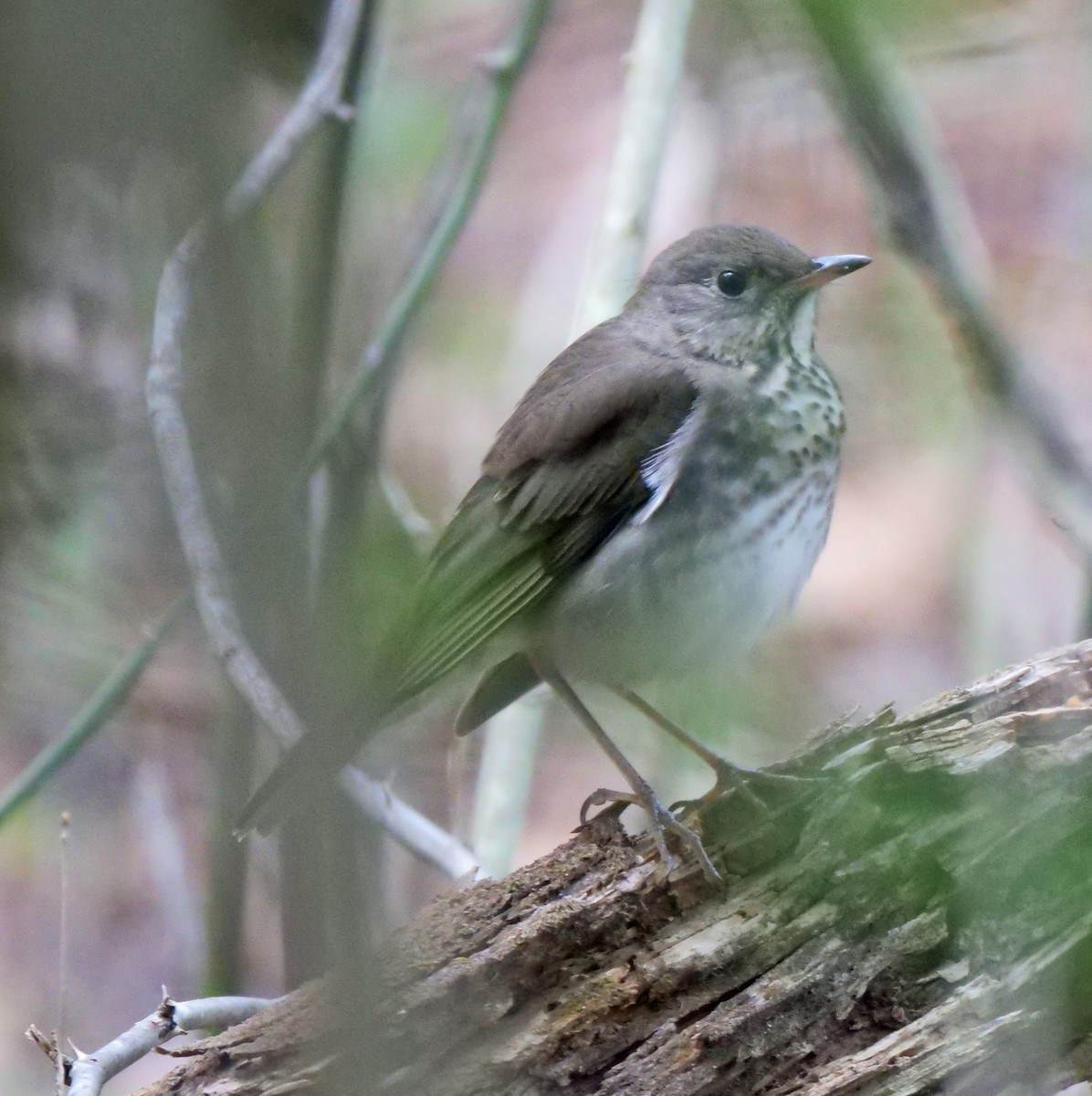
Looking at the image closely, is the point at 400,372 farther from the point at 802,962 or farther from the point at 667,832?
the point at 802,962

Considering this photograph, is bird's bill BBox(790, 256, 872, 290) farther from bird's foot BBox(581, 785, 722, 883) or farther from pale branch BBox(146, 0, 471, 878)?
bird's foot BBox(581, 785, 722, 883)

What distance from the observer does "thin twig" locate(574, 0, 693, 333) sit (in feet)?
11.3

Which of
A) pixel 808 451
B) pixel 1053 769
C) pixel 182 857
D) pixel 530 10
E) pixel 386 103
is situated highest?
pixel 386 103

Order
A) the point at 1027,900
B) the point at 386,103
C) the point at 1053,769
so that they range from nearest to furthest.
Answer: the point at 1027,900
the point at 1053,769
the point at 386,103

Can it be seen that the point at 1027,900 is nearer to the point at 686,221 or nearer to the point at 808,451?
the point at 808,451

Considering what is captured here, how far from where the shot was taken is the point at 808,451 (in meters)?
2.98

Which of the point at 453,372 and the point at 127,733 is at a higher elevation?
the point at 453,372

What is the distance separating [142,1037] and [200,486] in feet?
3.25

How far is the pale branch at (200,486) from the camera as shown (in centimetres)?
253

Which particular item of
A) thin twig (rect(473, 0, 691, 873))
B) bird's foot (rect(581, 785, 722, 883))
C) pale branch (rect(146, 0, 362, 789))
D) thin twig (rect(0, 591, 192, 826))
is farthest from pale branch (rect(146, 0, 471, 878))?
bird's foot (rect(581, 785, 722, 883))

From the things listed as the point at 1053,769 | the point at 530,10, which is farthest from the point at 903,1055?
the point at 530,10

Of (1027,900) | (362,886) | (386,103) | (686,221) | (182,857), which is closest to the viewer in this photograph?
(362,886)

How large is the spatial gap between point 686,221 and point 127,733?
2.83 m

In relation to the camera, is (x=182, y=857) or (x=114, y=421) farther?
(x=182, y=857)
